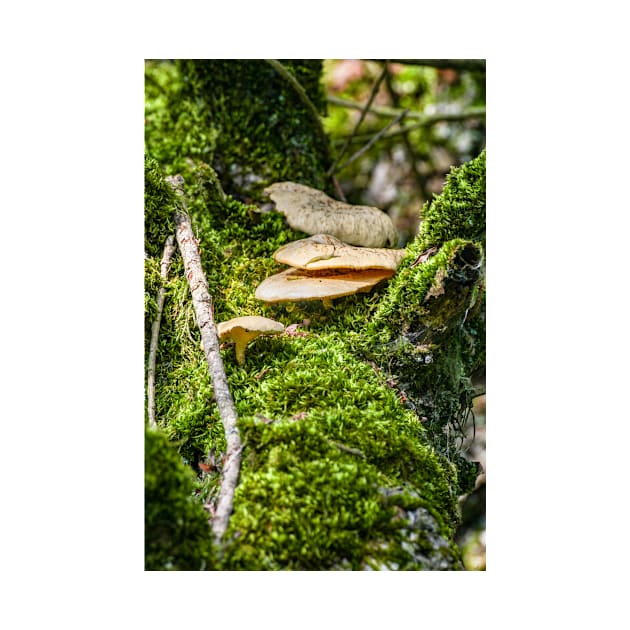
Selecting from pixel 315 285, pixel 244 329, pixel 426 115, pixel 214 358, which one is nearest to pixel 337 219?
pixel 315 285

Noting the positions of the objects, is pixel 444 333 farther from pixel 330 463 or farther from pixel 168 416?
pixel 168 416

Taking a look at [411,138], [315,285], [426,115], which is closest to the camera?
[315,285]

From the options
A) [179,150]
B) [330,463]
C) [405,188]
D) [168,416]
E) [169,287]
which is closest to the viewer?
[330,463]

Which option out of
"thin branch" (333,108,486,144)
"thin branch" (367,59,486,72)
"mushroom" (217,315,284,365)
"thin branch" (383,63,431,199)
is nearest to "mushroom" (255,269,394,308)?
"mushroom" (217,315,284,365)

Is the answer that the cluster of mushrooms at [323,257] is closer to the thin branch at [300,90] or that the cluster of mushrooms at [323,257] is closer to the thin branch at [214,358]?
the thin branch at [214,358]

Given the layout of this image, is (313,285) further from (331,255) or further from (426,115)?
(426,115)

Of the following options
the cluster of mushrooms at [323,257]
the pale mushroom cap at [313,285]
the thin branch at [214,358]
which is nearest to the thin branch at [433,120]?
the cluster of mushrooms at [323,257]
